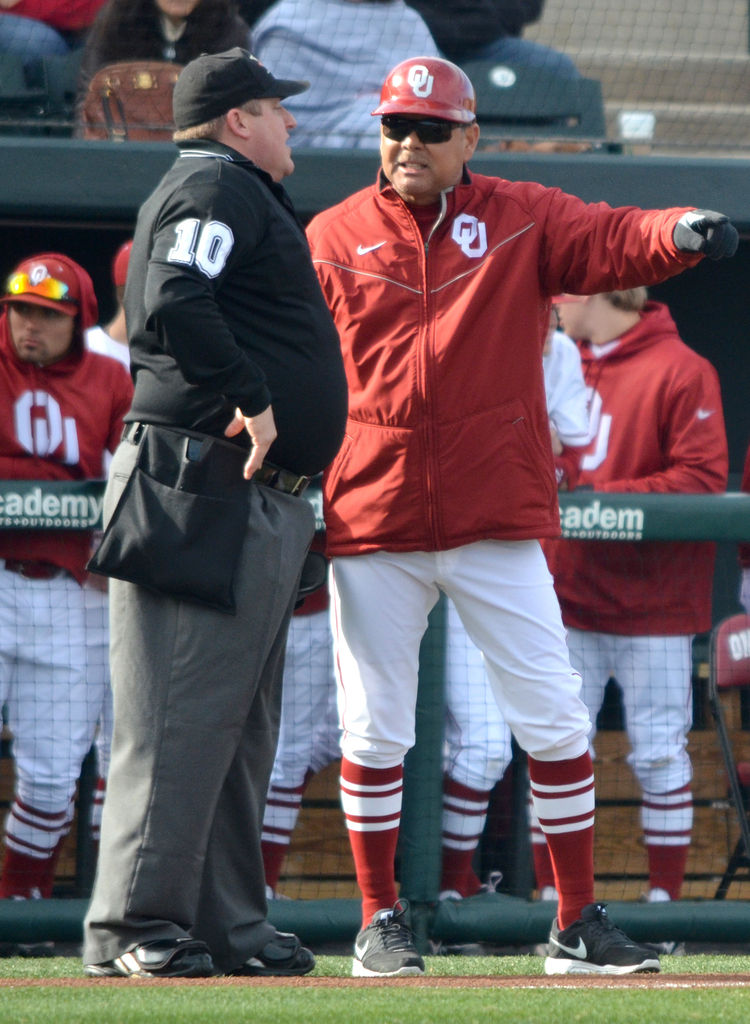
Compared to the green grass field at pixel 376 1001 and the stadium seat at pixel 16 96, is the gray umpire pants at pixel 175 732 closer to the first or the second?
the green grass field at pixel 376 1001

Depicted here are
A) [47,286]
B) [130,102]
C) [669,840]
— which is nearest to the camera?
[669,840]

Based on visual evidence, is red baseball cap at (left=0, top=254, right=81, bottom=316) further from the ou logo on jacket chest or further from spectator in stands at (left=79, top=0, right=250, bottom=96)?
the ou logo on jacket chest

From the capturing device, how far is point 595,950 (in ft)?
9.80

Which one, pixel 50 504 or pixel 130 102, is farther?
pixel 130 102

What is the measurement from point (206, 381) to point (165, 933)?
103cm

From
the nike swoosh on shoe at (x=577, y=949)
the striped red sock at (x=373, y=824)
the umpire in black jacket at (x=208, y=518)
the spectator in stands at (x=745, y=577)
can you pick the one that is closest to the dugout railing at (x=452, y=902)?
the spectator in stands at (x=745, y=577)

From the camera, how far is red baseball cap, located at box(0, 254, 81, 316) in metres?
4.23

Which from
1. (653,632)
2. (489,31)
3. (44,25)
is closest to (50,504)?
(653,632)

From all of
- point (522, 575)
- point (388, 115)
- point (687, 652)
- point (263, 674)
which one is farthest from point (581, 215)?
point (687, 652)

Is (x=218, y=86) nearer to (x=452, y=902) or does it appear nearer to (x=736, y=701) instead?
(x=452, y=902)

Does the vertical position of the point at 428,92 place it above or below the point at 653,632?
above

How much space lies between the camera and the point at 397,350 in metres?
3.08

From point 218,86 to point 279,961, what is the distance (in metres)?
1.76

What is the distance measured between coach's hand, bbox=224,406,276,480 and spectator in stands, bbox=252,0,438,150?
2913 millimetres
